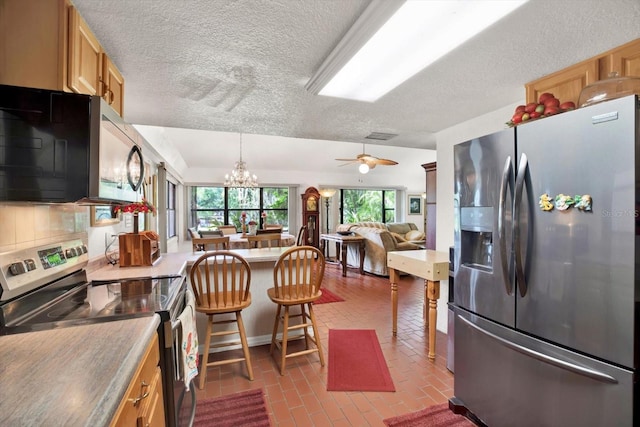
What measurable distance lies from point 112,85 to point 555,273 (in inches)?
95.8

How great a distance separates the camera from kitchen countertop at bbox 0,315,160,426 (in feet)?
2.04

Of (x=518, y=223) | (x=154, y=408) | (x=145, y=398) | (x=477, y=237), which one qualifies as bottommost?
(x=154, y=408)

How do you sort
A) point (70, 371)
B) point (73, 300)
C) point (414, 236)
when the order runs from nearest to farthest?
1. point (70, 371)
2. point (73, 300)
3. point (414, 236)

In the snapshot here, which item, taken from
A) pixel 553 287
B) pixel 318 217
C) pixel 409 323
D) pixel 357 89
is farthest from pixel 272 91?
pixel 318 217

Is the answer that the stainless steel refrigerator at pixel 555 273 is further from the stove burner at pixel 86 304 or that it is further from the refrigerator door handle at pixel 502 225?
the stove burner at pixel 86 304

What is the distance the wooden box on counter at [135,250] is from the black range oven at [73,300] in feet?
1.53

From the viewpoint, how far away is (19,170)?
1134mm

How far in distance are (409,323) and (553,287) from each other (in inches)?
89.7

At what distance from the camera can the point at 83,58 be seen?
1301 millimetres

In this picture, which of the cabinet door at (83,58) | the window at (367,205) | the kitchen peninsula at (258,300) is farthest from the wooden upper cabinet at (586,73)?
the window at (367,205)

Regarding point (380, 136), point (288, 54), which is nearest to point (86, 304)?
point (288, 54)

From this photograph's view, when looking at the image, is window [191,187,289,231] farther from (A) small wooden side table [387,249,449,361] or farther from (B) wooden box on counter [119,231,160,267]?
(A) small wooden side table [387,249,449,361]

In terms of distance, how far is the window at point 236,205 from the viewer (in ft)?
24.1

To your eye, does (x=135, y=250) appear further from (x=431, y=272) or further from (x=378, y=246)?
(x=378, y=246)
